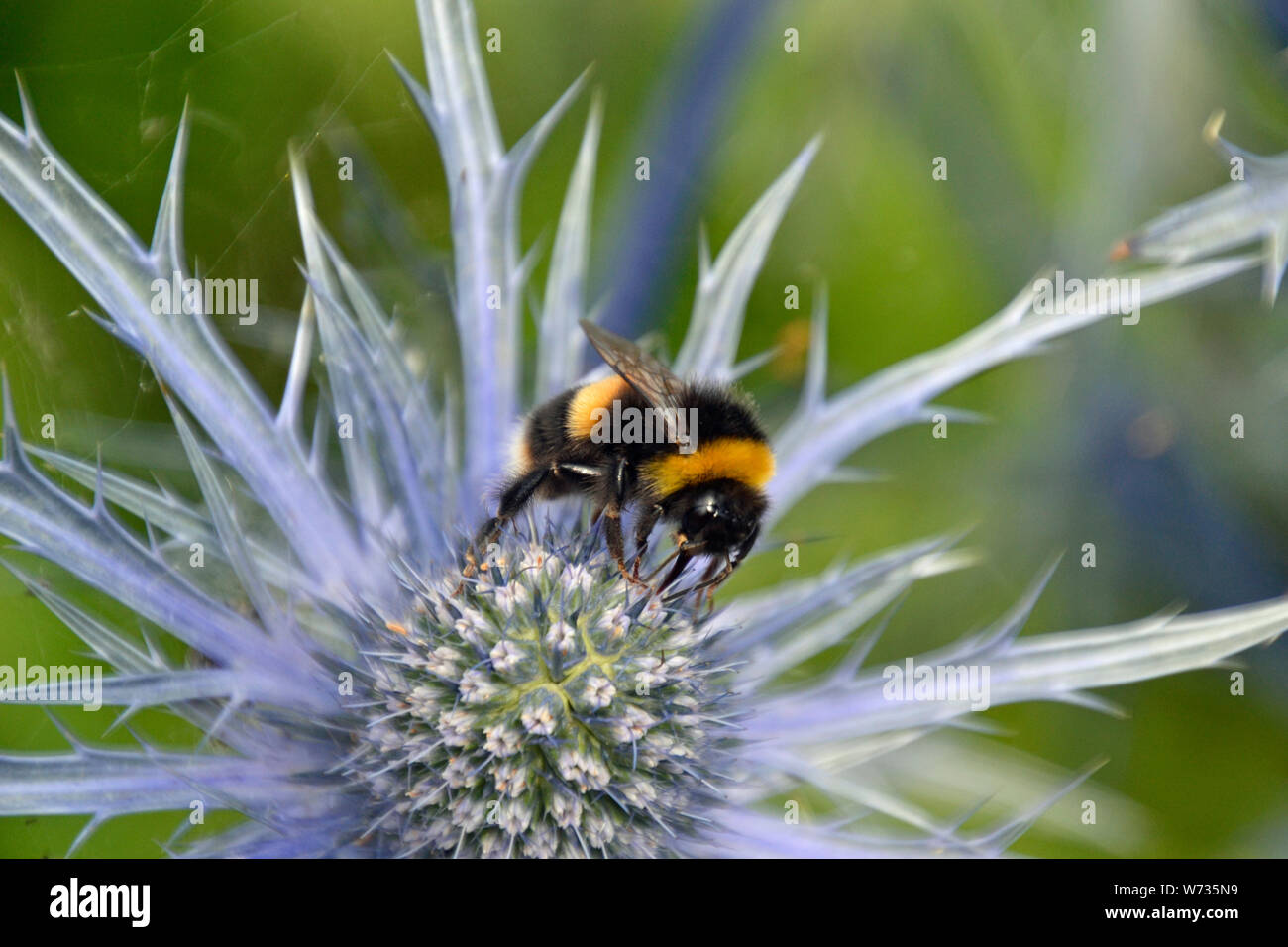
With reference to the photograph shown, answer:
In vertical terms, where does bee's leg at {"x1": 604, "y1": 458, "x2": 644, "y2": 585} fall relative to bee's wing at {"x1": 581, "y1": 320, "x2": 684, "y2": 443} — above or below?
below

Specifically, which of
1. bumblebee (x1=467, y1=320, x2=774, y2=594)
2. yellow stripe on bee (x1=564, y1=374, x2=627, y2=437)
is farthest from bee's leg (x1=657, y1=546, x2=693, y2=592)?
yellow stripe on bee (x1=564, y1=374, x2=627, y2=437)

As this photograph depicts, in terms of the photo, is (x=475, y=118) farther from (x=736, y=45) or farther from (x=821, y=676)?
(x=821, y=676)

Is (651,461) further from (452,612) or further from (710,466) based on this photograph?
(452,612)

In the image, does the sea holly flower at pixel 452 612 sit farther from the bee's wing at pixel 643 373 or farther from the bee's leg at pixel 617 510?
the bee's wing at pixel 643 373

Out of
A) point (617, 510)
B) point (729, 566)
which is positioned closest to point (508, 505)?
point (617, 510)

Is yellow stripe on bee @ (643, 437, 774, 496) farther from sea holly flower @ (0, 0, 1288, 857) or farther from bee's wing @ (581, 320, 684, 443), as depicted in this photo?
sea holly flower @ (0, 0, 1288, 857)

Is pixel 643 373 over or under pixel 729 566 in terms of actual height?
over

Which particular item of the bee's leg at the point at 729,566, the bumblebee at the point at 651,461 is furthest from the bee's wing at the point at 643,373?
the bee's leg at the point at 729,566

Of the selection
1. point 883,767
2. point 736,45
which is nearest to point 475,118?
point 736,45
